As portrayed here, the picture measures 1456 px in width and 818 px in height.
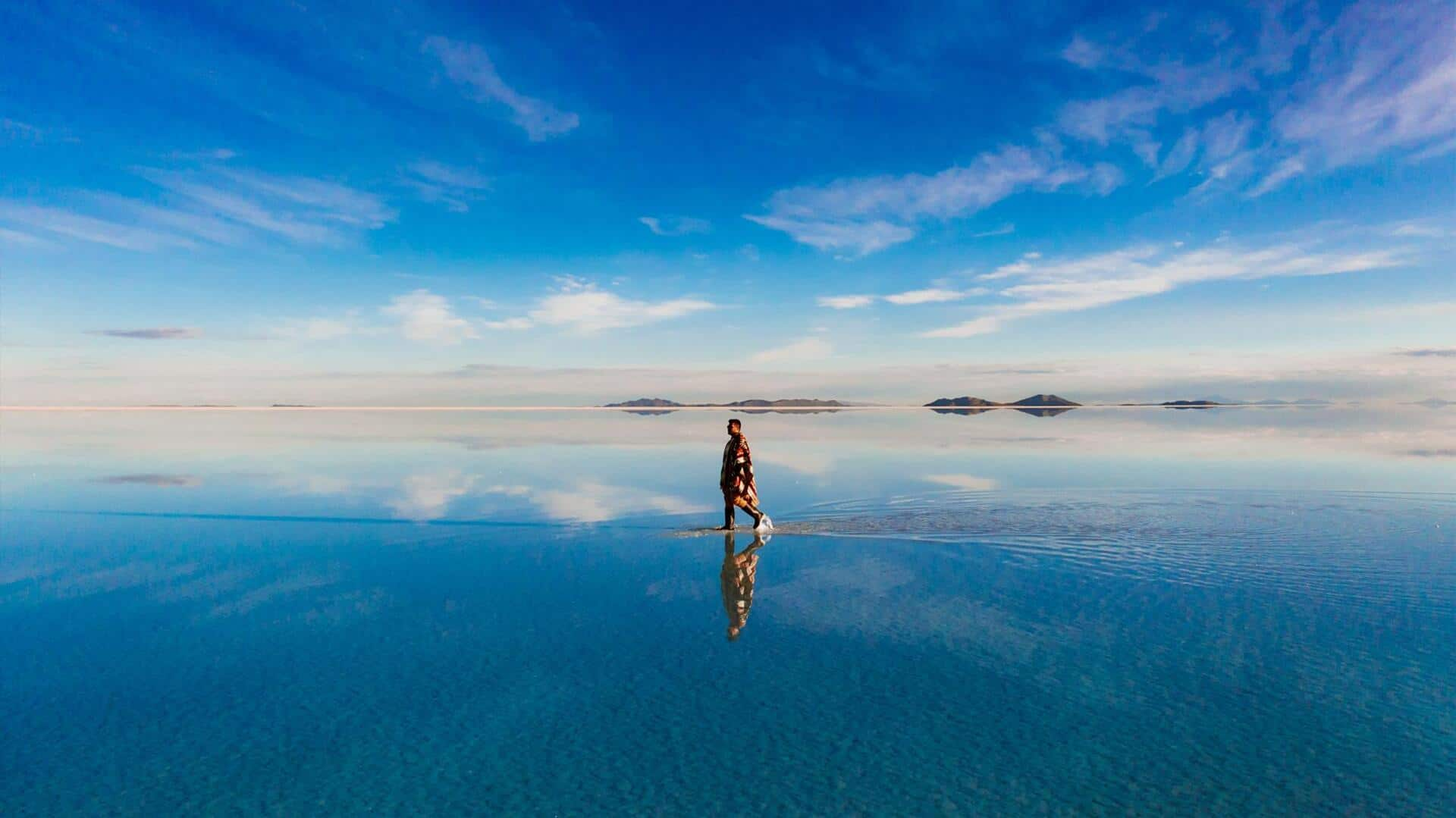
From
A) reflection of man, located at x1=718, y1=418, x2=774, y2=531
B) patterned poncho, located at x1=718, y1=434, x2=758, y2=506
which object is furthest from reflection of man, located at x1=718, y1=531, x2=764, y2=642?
patterned poncho, located at x1=718, y1=434, x2=758, y2=506

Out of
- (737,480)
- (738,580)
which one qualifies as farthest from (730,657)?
(737,480)

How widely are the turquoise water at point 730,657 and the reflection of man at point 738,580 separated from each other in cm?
12

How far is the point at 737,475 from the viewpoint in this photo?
18062 millimetres

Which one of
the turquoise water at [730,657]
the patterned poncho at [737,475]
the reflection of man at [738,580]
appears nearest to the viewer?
the turquoise water at [730,657]

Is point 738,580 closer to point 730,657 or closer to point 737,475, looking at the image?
point 730,657

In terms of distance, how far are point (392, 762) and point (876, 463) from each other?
27291 mm

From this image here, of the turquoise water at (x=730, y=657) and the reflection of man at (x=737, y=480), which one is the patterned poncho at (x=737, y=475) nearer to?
the reflection of man at (x=737, y=480)

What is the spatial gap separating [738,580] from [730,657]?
3965mm

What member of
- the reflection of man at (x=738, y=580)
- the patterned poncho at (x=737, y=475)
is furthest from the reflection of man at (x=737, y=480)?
the reflection of man at (x=738, y=580)

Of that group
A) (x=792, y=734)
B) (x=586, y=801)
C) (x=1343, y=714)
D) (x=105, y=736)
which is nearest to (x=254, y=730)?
(x=105, y=736)

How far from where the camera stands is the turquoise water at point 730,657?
6.80 meters

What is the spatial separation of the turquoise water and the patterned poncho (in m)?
0.90

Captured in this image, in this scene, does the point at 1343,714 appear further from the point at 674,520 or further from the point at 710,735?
the point at 674,520

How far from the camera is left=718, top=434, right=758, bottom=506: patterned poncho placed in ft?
59.2
